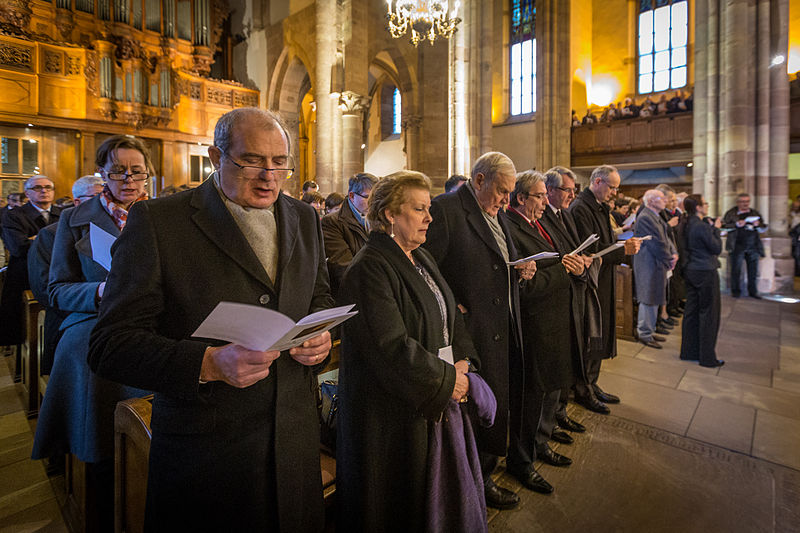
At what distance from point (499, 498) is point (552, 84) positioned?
16.0 metres

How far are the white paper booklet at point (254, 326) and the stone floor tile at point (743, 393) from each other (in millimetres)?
4217

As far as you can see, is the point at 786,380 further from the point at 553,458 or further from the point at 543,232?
the point at 543,232

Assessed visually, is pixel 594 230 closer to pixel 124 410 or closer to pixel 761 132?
pixel 124 410

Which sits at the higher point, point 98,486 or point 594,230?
point 594,230

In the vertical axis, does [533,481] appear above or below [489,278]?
below

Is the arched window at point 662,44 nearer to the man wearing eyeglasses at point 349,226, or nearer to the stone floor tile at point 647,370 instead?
the stone floor tile at point 647,370

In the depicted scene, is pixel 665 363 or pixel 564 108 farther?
pixel 564 108

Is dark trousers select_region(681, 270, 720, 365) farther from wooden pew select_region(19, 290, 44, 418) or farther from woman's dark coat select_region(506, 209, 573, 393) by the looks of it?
wooden pew select_region(19, 290, 44, 418)

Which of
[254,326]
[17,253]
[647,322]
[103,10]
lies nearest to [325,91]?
[17,253]

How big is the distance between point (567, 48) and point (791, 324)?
42.2ft

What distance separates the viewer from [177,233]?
1182 mm

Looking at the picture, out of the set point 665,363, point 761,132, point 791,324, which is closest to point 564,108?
point 761,132

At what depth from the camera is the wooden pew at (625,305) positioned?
5801 millimetres

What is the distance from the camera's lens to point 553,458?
284 centimetres
